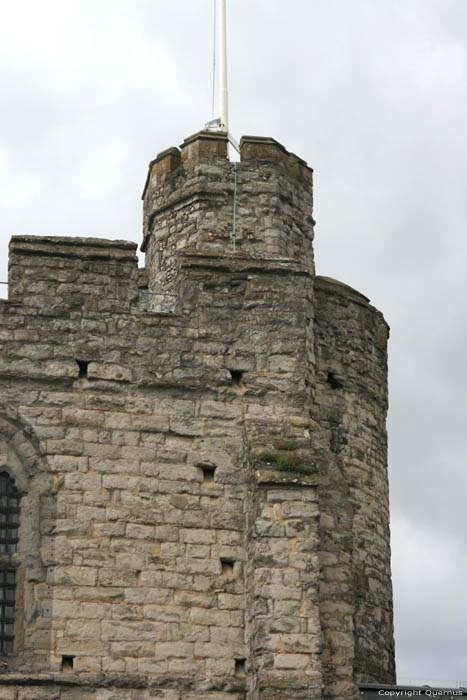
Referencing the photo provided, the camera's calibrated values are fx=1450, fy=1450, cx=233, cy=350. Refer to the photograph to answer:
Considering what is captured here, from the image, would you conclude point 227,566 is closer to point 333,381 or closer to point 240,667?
point 240,667

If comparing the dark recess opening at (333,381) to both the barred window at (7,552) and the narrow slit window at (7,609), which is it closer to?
the barred window at (7,552)

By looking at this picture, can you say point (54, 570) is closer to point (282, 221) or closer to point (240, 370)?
point (240, 370)

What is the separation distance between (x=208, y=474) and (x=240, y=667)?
1996 mm

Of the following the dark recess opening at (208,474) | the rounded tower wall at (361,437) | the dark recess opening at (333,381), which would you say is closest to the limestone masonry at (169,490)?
the dark recess opening at (208,474)

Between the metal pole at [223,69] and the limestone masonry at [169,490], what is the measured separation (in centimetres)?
455

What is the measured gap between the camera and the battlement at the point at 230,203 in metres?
17.6

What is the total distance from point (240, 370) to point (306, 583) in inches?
96.2

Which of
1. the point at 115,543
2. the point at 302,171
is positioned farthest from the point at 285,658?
the point at 302,171

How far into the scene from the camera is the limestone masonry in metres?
14.0

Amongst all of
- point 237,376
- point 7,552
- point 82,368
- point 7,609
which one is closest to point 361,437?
point 237,376

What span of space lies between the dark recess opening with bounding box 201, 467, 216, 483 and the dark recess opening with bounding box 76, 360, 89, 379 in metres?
1.57

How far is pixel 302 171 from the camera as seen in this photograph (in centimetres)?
1831

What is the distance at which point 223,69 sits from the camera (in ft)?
68.6

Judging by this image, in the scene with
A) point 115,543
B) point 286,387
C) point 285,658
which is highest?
point 286,387
